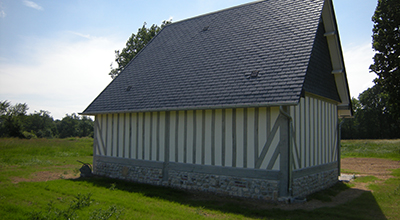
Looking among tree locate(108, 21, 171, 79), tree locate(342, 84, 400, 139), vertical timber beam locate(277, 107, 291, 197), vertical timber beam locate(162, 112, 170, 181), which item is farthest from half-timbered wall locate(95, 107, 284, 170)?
tree locate(342, 84, 400, 139)

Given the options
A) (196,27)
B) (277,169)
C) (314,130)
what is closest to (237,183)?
(277,169)

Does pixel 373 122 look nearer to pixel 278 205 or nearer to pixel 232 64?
pixel 232 64

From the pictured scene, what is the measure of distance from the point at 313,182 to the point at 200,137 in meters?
3.96

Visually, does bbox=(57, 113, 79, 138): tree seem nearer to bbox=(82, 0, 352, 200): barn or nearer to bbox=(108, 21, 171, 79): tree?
bbox=(108, 21, 171, 79): tree

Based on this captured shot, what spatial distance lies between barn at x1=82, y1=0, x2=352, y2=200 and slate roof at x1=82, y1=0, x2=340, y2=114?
42 mm

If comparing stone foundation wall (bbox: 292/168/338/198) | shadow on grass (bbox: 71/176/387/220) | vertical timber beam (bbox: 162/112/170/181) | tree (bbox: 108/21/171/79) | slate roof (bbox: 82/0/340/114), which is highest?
tree (bbox: 108/21/171/79)

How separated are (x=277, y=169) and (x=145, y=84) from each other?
22.1 ft

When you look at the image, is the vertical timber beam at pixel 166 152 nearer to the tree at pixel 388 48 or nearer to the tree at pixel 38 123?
the tree at pixel 388 48

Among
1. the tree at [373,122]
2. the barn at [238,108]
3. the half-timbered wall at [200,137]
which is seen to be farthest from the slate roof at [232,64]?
the tree at [373,122]

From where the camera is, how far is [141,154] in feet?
36.8

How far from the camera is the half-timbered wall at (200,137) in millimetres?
8164

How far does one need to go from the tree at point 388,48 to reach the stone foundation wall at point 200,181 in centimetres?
1575

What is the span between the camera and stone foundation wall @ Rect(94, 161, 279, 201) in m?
8.05

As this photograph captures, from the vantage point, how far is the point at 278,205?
7539 millimetres
